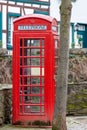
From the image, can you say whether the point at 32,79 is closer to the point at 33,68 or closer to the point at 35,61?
the point at 33,68

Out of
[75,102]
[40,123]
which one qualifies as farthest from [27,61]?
[75,102]

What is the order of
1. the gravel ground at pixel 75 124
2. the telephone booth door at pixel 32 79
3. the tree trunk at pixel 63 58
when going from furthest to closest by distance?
the telephone booth door at pixel 32 79, the gravel ground at pixel 75 124, the tree trunk at pixel 63 58

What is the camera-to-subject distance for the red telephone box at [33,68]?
9.33 m

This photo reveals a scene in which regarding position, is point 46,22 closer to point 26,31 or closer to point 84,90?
point 26,31

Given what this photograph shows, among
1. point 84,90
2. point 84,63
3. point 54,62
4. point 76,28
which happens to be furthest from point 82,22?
point 54,62

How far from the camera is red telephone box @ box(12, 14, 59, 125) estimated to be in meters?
9.33

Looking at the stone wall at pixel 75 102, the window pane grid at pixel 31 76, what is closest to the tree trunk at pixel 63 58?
the window pane grid at pixel 31 76

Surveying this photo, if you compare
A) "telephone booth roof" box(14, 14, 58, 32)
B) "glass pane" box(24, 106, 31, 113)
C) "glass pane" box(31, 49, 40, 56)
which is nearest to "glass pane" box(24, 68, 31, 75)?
"glass pane" box(31, 49, 40, 56)

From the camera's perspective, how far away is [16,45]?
9.38 metres

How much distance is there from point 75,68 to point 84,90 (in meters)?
5.33

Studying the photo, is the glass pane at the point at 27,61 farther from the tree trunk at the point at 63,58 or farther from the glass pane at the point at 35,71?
the tree trunk at the point at 63,58

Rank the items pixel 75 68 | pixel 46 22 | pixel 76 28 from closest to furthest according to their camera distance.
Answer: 1. pixel 46 22
2. pixel 75 68
3. pixel 76 28

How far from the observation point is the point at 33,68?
9.47 metres

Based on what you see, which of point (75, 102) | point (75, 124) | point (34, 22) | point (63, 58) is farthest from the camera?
point (75, 102)
